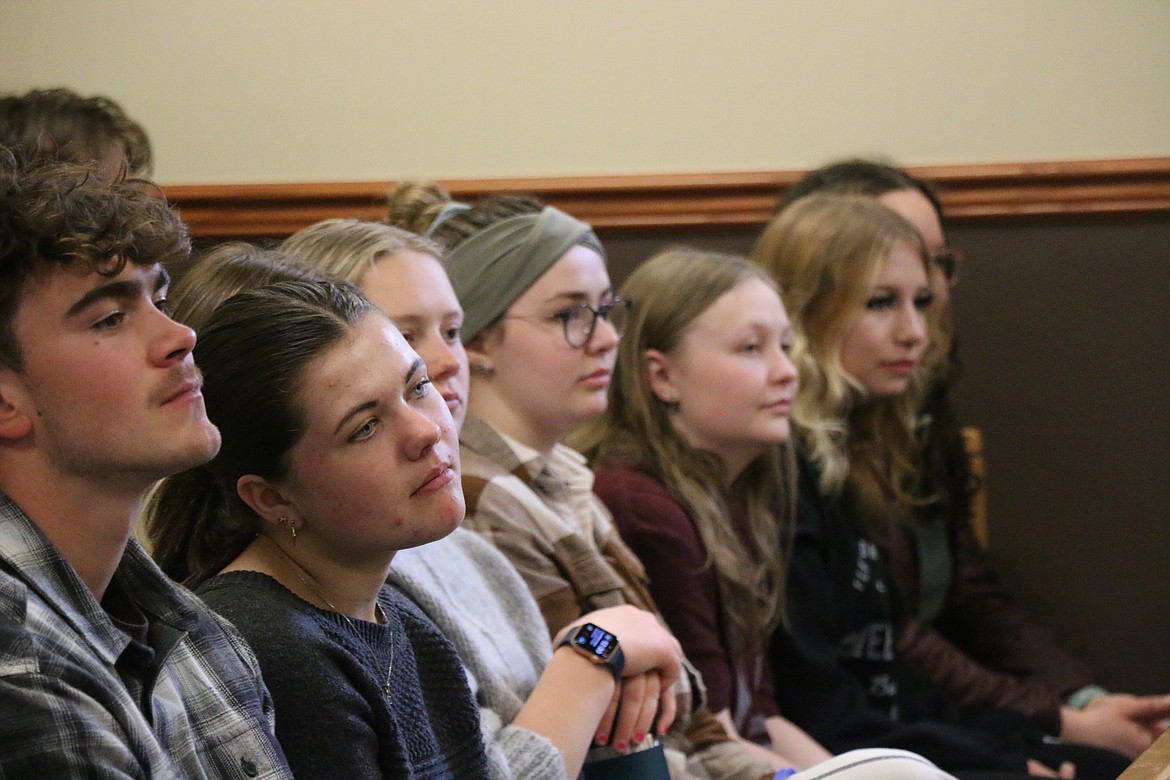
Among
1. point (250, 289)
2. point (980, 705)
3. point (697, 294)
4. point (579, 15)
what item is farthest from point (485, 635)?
point (579, 15)

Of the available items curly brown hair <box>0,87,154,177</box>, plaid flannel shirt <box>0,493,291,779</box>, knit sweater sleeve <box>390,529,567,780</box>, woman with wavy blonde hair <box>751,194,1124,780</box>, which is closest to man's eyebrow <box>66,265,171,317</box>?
plaid flannel shirt <box>0,493,291,779</box>

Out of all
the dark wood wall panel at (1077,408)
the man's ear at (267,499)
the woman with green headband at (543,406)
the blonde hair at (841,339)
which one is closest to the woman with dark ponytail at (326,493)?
the man's ear at (267,499)

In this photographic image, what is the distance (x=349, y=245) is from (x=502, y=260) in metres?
0.35

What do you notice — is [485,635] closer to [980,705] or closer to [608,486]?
[608,486]

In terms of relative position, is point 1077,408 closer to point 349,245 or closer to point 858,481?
point 858,481

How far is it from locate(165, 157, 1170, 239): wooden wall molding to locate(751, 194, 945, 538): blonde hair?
0.26 m

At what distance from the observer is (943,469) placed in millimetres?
2367

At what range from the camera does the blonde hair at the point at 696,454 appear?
1830 mm

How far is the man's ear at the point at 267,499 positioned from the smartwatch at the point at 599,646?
0.35 metres

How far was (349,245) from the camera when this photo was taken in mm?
1353

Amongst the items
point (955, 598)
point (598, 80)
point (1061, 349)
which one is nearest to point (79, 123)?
point (598, 80)

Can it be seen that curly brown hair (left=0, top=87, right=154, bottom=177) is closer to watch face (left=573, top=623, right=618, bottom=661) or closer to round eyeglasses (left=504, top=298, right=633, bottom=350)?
round eyeglasses (left=504, top=298, right=633, bottom=350)

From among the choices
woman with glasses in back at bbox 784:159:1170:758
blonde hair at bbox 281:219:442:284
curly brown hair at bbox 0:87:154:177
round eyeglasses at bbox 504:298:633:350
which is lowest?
woman with glasses in back at bbox 784:159:1170:758

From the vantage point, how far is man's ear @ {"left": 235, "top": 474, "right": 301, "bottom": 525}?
994 millimetres
